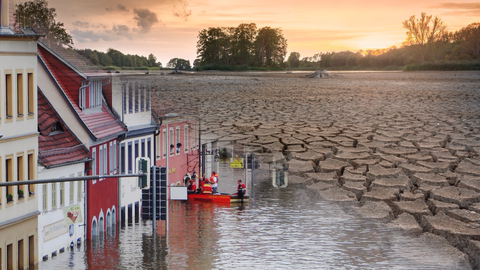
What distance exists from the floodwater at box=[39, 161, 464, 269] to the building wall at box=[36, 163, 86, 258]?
2.05ft

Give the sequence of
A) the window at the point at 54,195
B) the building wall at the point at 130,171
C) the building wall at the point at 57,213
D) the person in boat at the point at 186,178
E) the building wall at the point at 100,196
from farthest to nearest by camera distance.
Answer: the person in boat at the point at 186,178 < the building wall at the point at 130,171 < the building wall at the point at 100,196 < the window at the point at 54,195 < the building wall at the point at 57,213

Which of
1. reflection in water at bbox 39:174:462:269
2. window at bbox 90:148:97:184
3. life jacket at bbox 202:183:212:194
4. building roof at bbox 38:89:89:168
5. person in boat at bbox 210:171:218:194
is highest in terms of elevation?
building roof at bbox 38:89:89:168

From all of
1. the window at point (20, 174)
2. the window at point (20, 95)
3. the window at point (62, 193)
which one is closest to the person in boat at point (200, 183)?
the window at point (62, 193)

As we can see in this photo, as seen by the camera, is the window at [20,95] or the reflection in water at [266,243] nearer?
the reflection in water at [266,243]

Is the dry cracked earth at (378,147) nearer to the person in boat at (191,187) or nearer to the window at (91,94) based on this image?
the person in boat at (191,187)

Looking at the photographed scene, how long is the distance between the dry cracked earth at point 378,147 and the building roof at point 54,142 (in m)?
5.88

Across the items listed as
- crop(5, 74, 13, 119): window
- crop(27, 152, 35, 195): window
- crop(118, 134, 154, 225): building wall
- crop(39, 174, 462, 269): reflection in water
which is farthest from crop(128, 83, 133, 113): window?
crop(5, 74, 13, 119): window

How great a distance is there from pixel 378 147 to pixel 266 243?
8.53m

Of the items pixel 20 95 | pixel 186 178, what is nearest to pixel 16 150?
pixel 20 95

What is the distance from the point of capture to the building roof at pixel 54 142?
18.5 m

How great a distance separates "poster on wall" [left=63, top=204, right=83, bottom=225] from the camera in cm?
1911

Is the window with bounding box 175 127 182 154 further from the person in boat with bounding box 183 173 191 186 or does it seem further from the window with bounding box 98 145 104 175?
the window with bounding box 98 145 104 175

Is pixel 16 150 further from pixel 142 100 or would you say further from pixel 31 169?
pixel 142 100

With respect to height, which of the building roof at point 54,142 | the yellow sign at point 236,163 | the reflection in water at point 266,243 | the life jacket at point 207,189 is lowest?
the reflection in water at point 266,243
